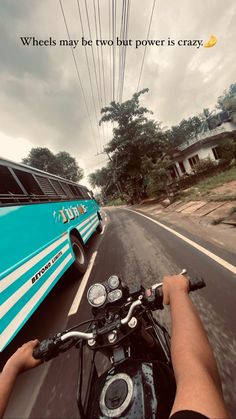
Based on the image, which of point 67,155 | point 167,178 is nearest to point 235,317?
point 167,178

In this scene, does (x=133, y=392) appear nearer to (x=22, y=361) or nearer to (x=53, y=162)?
(x=22, y=361)

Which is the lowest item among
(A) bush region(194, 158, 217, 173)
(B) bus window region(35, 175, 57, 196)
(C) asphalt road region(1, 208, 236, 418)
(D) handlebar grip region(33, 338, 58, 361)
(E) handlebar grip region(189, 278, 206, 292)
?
→ (A) bush region(194, 158, 217, 173)

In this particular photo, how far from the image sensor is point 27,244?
351 centimetres

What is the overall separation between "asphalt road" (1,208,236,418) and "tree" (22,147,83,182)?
42503 mm

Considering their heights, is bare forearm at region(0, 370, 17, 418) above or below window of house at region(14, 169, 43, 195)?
below

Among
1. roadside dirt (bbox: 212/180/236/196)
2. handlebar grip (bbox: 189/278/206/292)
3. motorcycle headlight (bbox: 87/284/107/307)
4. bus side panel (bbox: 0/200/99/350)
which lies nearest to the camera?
handlebar grip (bbox: 189/278/206/292)

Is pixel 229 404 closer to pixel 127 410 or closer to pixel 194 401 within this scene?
pixel 127 410

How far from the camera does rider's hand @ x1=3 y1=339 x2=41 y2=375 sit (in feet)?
3.84

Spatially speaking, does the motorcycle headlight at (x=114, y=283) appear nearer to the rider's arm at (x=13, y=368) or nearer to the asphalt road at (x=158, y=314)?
the rider's arm at (x=13, y=368)

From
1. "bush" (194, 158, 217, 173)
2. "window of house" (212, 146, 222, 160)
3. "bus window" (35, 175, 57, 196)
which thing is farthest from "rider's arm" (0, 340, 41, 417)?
"window of house" (212, 146, 222, 160)

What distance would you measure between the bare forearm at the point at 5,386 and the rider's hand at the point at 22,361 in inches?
0.7

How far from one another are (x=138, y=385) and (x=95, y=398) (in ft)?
0.86

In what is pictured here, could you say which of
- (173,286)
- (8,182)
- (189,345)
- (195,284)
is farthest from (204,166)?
(189,345)

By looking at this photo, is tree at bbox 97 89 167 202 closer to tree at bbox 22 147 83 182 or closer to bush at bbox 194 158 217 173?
bush at bbox 194 158 217 173
